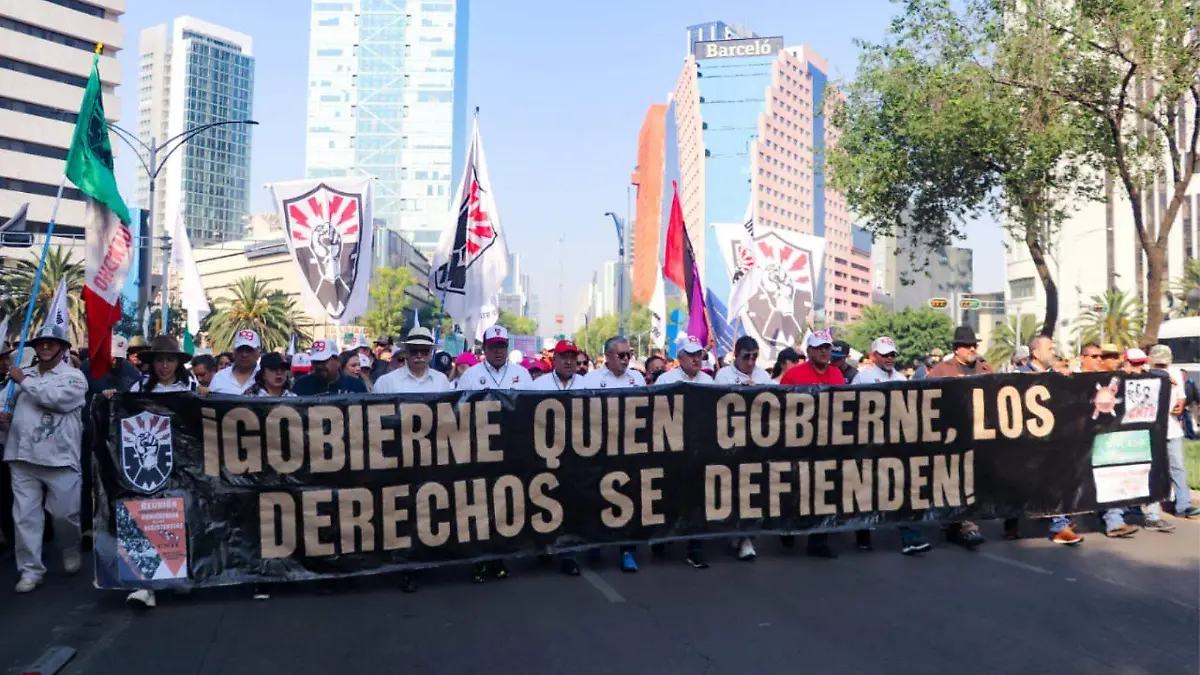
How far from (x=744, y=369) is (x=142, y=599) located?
16.6 feet

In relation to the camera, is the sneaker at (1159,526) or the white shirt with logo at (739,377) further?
the sneaker at (1159,526)

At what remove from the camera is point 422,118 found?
648ft

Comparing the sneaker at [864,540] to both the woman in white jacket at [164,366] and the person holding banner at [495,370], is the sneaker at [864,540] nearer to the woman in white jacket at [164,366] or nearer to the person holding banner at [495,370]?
the person holding banner at [495,370]

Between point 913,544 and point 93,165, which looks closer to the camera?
point 93,165

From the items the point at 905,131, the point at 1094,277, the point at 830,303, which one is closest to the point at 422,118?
the point at 830,303

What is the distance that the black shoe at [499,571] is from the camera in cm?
736

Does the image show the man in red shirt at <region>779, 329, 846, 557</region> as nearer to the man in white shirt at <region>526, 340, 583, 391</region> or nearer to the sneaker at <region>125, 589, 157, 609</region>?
the man in white shirt at <region>526, 340, 583, 391</region>

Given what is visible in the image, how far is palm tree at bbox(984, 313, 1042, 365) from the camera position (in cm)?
6544

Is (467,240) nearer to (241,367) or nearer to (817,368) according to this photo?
(241,367)

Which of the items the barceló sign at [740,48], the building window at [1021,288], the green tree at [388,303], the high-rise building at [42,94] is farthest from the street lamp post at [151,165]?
the barceló sign at [740,48]

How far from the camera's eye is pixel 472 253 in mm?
13469

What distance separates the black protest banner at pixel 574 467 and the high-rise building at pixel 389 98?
19087cm

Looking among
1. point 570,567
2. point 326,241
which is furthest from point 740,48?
point 570,567

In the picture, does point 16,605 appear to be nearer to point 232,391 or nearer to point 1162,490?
point 232,391
